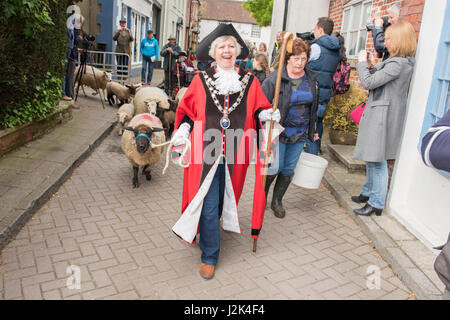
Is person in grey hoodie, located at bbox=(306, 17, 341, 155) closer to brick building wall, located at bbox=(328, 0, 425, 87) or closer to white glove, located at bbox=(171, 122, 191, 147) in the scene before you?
brick building wall, located at bbox=(328, 0, 425, 87)

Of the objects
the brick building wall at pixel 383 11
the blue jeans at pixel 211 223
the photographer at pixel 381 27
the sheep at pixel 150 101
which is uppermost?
the brick building wall at pixel 383 11

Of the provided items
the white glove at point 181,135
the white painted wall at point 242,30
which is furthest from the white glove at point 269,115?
the white painted wall at point 242,30

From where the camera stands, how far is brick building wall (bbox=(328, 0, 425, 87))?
4.66 m

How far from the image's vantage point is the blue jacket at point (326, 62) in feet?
18.7

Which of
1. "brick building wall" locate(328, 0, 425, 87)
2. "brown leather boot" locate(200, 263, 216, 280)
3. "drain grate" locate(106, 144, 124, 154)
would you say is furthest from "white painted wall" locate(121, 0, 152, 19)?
"brown leather boot" locate(200, 263, 216, 280)

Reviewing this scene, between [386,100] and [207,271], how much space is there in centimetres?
267

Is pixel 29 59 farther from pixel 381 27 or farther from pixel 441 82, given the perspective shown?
pixel 441 82

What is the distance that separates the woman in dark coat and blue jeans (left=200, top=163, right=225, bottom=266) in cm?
127

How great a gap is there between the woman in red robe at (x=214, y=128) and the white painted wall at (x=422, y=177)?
183cm

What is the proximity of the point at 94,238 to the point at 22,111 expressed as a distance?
11.0 ft

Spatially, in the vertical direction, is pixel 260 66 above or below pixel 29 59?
above

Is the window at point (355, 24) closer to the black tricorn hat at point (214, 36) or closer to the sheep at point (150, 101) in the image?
the sheep at point (150, 101)

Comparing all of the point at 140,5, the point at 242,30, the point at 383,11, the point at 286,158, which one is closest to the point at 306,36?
the point at 383,11

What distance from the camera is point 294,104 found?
4.43 metres
